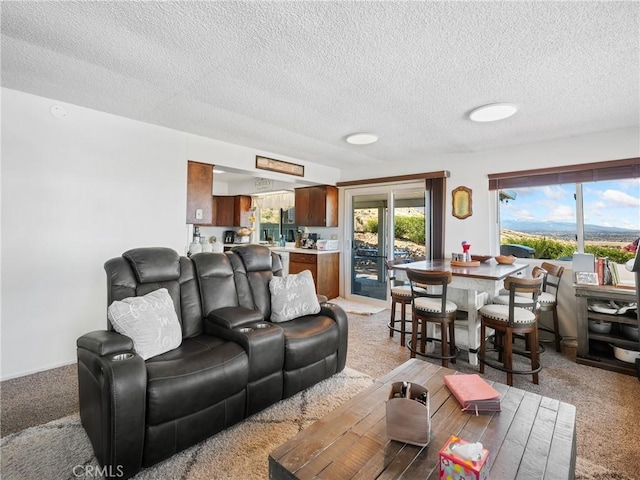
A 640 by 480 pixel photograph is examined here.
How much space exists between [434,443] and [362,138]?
10.8 feet

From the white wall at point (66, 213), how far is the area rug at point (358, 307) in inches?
116

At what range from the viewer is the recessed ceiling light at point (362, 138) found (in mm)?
3693

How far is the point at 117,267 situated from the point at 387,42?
2389 millimetres

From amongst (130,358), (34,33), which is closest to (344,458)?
(130,358)

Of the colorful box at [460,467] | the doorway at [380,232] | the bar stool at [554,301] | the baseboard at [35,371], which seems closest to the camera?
the colorful box at [460,467]

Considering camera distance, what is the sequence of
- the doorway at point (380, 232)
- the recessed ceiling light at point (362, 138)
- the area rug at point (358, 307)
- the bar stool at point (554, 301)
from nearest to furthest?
the bar stool at point (554, 301)
the recessed ceiling light at point (362, 138)
the area rug at point (358, 307)
the doorway at point (380, 232)

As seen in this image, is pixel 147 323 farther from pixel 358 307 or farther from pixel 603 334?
pixel 603 334

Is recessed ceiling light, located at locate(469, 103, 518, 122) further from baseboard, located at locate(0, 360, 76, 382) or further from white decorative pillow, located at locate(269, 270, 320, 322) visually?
baseboard, located at locate(0, 360, 76, 382)

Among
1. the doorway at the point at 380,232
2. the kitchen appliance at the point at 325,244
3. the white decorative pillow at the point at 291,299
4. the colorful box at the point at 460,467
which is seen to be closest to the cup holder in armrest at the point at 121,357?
the white decorative pillow at the point at 291,299

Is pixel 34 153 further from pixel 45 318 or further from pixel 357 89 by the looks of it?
pixel 357 89

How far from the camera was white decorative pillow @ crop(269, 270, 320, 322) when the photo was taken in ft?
8.80

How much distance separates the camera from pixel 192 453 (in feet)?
5.74

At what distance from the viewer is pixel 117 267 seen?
2184 mm

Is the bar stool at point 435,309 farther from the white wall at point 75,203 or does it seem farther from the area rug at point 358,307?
the white wall at point 75,203
